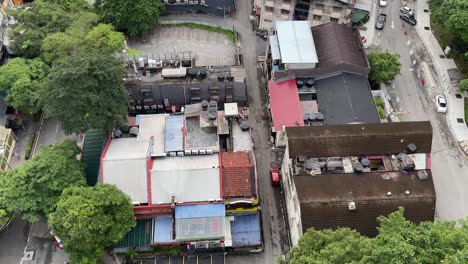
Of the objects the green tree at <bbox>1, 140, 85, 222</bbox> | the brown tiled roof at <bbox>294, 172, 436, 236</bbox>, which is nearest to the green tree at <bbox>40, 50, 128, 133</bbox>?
the green tree at <bbox>1, 140, 85, 222</bbox>

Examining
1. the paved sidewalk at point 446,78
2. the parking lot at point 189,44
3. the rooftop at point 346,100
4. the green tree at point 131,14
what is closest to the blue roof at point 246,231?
the rooftop at point 346,100

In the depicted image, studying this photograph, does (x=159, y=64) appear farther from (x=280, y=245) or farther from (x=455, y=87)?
(x=455, y=87)

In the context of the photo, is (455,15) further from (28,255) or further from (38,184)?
(28,255)

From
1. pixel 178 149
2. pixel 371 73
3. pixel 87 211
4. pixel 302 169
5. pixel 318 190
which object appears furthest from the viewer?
pixel 371 73

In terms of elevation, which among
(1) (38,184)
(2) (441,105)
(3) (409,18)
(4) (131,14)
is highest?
(3) (409,18)

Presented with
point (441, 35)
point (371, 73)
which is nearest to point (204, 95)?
point (371, 73)

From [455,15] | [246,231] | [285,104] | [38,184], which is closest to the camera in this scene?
[38,184]

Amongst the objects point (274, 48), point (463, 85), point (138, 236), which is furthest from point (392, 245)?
point (463, 85)
